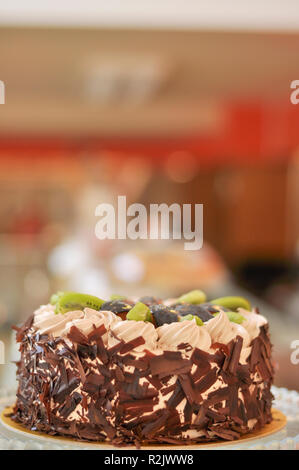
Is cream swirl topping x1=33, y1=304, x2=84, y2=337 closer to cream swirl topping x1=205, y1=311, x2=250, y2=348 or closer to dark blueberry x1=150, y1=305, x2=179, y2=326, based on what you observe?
dark blueberry x1=150, y1=305, x2=179, y2=326

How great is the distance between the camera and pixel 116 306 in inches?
48.1

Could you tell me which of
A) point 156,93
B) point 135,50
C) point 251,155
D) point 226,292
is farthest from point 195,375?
point 251,155

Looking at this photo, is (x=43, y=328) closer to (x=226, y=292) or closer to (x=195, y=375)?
(x=195, y=375)

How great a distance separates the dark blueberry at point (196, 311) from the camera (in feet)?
4.02

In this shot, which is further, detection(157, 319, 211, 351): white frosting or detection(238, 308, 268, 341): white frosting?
detection(238, 308, 268, 341): white frosting

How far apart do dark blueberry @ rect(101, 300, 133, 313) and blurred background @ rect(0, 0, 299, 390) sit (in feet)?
3.36

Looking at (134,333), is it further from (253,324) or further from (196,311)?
(253,324)

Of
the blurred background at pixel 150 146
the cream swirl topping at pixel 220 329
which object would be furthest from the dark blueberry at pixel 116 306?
the blurred background at pixel 150 146

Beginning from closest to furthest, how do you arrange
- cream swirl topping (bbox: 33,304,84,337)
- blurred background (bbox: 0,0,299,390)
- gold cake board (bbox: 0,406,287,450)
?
gold cake board (bbox: 0,406,287,450) → cream swirl topping (bbox: 33,304,84,337) → blurred background (bbox: 0,0,299,390)

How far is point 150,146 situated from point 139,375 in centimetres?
1064

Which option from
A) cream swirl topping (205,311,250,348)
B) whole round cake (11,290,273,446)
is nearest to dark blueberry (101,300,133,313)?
whole round cake (11,290,273,446)

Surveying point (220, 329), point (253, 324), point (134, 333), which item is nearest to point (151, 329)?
point (134, 333)

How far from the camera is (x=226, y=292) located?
5.07 meters

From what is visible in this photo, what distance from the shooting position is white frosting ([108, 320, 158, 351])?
1131 mm
